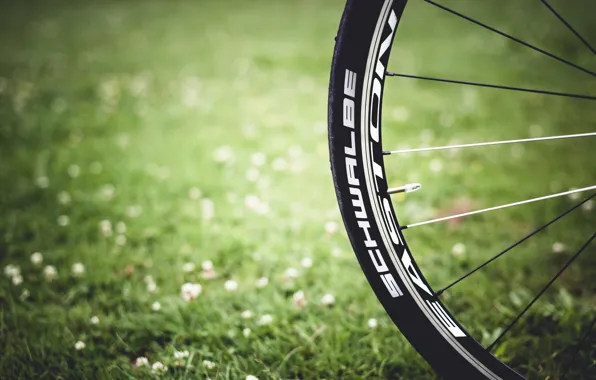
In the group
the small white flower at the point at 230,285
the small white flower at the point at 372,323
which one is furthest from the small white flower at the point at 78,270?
the small white flower at the point at 372,323

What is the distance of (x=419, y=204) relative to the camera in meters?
2.95

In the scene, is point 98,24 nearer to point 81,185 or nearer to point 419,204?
point 81,185

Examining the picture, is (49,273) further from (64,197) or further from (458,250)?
(458,250)

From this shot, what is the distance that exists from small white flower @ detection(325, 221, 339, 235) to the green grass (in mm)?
30

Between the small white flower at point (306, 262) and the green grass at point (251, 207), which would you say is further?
the small white flower at point (306, 262)

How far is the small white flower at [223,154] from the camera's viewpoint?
11.6ft

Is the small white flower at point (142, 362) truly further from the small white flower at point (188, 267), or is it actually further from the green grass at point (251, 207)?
the small white flower at point (188, 267)

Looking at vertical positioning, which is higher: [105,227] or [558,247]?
[558,247]

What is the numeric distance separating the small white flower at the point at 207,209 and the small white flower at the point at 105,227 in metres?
0.50

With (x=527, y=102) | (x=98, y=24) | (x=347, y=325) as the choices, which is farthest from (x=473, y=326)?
(x=98, y=24)

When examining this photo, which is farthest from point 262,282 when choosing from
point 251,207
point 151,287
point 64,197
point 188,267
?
point 64,197

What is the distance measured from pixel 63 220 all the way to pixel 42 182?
0.57 metres

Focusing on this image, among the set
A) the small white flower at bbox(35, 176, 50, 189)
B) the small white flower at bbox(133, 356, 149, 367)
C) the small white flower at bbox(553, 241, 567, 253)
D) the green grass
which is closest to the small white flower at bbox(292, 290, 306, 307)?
the green grass

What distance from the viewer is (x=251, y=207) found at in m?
2.93
